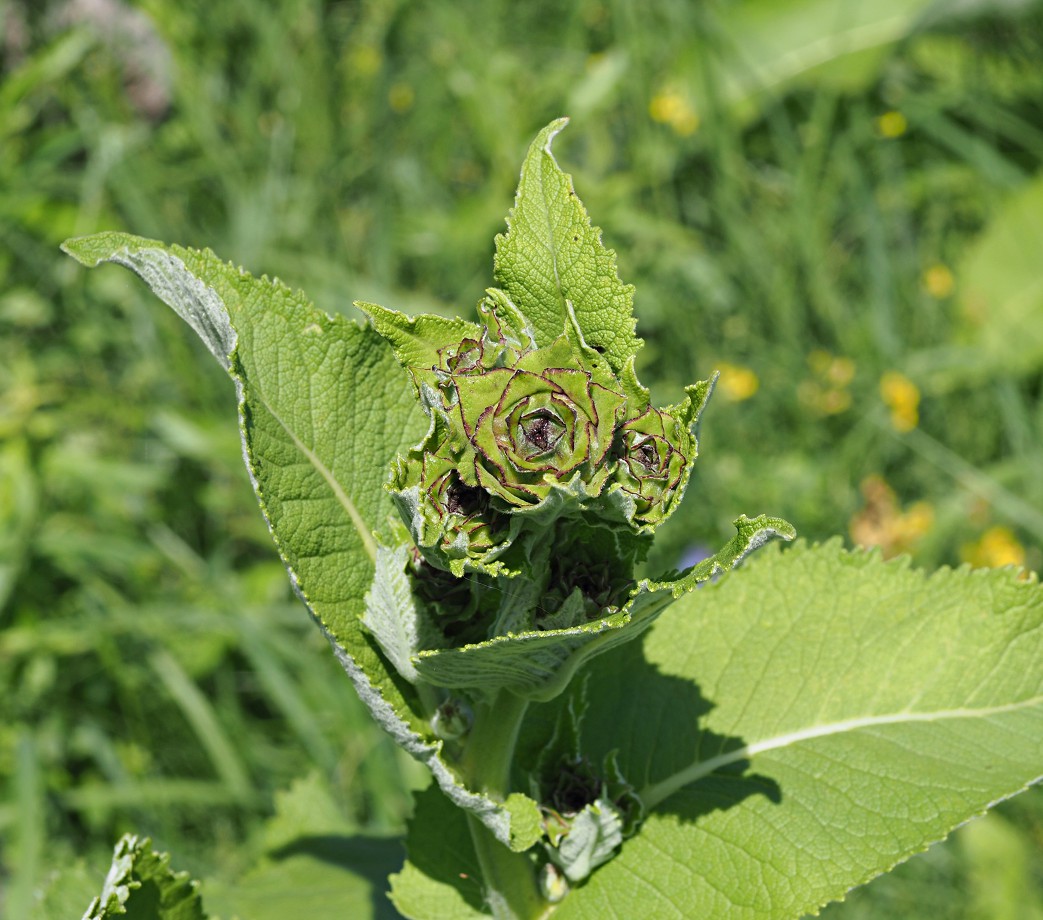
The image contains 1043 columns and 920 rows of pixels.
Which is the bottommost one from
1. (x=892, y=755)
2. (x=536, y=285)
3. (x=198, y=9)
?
(x=892, y=755)

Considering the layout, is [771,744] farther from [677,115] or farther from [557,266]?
[677,115]

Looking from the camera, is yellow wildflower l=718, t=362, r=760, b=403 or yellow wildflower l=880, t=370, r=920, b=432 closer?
yellow wildflower l=880, t=370, r=920, b=432

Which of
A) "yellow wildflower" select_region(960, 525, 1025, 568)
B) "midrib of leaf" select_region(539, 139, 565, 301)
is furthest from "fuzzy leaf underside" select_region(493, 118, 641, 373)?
"yellow wildflower" select_region(960, 525, 1025, 568)

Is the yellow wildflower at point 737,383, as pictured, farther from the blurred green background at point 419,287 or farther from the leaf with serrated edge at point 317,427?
the leaf with serrated edge at point 317,427

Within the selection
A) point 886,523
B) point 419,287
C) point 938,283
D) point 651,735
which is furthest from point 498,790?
point 938,283

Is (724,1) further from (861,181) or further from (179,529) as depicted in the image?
(179,529)

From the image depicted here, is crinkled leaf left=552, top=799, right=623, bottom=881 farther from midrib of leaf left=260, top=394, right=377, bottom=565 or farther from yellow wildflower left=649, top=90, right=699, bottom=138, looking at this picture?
yellow wildflower left=649, top=90, right=699, bottom=138

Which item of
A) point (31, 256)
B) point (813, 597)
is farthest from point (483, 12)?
point (813, 597)
